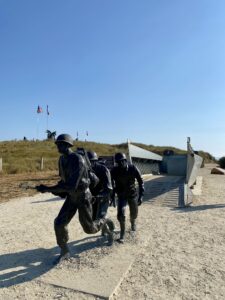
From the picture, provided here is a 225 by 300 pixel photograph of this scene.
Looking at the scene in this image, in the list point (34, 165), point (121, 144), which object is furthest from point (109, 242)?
point (121, 144)

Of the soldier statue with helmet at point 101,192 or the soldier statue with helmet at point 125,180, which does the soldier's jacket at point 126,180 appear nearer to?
the soldier statue with helmet at point 125,180

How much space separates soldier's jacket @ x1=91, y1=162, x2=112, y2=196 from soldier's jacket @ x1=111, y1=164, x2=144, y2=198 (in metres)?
0.86

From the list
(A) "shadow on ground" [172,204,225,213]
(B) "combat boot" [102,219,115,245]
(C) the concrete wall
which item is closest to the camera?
(B) "combat boot" [102,219,115,245]

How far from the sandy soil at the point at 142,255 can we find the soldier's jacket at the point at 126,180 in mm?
1028

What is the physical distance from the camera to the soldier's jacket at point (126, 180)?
671cm

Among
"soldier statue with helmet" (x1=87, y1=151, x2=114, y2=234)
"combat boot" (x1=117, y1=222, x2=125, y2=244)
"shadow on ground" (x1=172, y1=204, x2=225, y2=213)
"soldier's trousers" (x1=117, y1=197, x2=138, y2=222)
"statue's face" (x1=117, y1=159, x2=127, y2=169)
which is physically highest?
"statue's face" (x1=117, y1=159, x2=127, y2=169)

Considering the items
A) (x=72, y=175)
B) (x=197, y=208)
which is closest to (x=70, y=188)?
(x=72, y=175)

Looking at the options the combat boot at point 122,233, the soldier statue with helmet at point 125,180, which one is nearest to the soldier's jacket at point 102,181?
the soldier statue with helmet at point 125,180

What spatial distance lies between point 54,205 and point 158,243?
5796 mm

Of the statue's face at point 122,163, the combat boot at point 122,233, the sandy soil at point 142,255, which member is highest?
the statue's face at point 122,163

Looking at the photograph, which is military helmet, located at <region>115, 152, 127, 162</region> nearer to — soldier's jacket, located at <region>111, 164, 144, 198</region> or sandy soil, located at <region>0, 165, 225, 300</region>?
soldier's jacket, located at <region>111, 164, 144, 198</region>

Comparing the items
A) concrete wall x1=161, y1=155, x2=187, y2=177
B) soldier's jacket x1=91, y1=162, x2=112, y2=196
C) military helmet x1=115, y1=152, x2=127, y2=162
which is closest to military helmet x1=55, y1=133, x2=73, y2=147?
soldier's jacket x1=91, y1=162, x2=112, y2=196

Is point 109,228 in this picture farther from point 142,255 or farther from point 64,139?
point 64,139

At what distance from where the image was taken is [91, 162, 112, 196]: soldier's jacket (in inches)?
230
